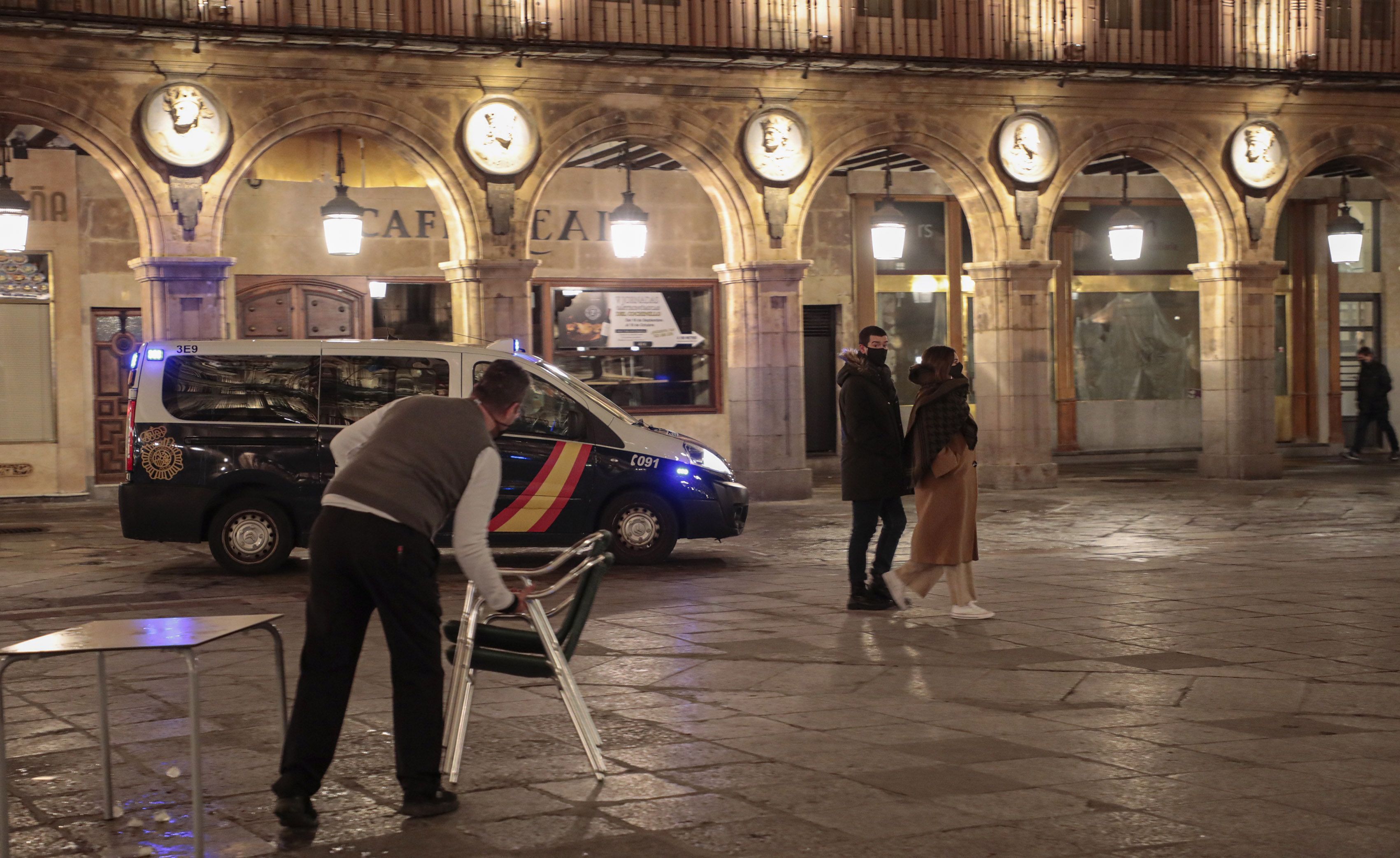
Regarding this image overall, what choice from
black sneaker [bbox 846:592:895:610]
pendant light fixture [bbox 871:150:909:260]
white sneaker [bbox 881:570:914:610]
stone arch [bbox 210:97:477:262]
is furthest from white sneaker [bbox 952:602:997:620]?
pendant light fixture [bbox 871:150:909:260]

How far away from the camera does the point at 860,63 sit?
18812mm

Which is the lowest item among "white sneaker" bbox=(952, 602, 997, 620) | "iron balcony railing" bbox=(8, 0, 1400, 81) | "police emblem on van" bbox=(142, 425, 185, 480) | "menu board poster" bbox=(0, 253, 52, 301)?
"white sneaker" bbox=(952, 602, 997, 620)

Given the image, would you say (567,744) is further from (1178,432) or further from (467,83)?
(1178,432)

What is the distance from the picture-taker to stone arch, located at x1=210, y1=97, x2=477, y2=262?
16.9 metres

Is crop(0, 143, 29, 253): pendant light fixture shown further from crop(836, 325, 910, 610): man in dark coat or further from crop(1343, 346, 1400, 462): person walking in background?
crop(1343, 346, 1400, 462): person walking in background

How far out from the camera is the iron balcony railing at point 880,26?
56.0 feet

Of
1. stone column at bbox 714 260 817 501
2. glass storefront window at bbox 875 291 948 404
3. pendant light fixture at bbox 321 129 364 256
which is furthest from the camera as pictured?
glass storefront window at bbox 875 291 948 404

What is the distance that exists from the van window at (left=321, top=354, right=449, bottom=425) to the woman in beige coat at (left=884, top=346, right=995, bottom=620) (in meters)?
4.45

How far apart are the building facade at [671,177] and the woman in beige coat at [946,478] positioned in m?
8.89

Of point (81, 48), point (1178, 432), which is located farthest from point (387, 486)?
point (1178, 432)

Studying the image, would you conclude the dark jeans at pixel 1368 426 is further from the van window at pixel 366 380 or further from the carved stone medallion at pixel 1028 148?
the van window at pixel 366 380

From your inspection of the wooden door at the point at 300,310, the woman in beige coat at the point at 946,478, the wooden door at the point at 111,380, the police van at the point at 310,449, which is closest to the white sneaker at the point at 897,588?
the woman in beige coat at the point at 946,478

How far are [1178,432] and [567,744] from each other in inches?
834

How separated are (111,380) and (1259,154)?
1485cm
